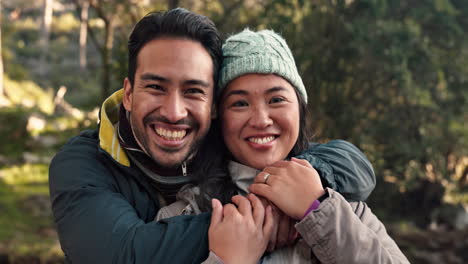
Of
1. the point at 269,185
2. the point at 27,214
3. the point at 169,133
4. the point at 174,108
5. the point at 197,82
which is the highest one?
the point at 197,82

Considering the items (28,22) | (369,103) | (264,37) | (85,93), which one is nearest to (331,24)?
(369,103)

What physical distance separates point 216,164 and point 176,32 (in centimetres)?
60

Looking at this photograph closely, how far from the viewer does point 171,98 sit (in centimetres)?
198

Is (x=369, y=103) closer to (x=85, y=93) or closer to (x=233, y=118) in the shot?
(x=233, y=118)

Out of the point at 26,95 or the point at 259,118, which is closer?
the point at 259,118

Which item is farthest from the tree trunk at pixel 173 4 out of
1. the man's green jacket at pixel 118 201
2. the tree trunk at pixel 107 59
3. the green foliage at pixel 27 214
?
the man's green jacket at pixel 118 201

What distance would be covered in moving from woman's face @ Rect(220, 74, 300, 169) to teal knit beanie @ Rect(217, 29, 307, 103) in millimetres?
32

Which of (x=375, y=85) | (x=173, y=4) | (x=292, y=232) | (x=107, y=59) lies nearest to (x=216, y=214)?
(x=292, y=232)

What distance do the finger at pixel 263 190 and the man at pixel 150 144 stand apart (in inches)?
8.7

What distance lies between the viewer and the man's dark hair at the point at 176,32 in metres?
2.05

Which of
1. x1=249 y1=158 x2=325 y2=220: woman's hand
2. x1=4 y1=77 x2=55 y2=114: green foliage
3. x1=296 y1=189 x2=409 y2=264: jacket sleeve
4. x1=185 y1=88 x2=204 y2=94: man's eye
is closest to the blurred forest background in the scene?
x1=185 y1=88 x2=204 y2=94: man's eye

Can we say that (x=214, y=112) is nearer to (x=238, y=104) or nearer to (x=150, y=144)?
(x=238, y=104)

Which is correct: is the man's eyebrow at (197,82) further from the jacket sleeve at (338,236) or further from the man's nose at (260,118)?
the jacket sleeve at (338,236)

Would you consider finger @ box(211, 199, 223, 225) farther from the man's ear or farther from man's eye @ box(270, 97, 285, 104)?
the man's ear
